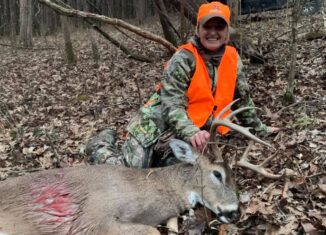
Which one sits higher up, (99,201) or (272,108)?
(272,108)

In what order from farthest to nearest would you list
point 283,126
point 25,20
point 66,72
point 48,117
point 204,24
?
1. point 25,20
2. point 66,72
3. point 48,117
4. point 283,126
5. point 204,24

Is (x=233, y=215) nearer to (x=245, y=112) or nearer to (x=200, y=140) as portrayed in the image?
(x=200, y=140)

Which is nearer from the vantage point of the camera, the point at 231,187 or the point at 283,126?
the point at 231,187

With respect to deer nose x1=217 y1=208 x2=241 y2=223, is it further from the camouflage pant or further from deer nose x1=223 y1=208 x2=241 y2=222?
the camouflage pant

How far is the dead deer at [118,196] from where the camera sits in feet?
14.3

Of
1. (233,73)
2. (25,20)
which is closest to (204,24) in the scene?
(233,73)

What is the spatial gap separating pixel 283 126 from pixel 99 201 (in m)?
2.77

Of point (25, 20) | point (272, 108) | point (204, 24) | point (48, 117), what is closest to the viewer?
point (204, 24)

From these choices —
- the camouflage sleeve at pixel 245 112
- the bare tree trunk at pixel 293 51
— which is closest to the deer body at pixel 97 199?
the camouflage sleeve at pixel 245 112

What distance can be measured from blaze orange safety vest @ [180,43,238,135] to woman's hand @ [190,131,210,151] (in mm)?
672

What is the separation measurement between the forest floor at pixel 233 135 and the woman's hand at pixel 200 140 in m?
0.31

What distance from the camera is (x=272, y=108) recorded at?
23.2ft

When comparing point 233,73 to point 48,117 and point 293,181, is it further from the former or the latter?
point 48,117

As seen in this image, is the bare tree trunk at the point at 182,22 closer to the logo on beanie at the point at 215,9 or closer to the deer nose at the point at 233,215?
the logo on beanie at the point at 215,9
